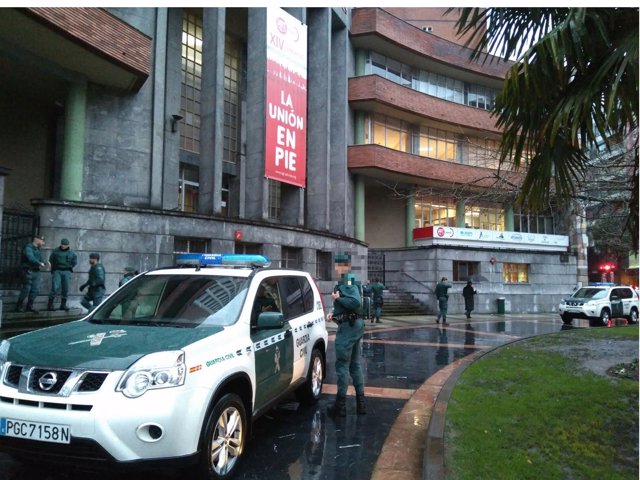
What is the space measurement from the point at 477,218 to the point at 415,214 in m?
5.19

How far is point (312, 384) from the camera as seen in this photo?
6141 millimetres

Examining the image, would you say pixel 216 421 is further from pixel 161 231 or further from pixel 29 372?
pixel 161 231

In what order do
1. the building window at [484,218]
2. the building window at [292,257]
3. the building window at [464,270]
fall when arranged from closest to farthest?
1. the building window at [292,257]
2. the building window at [464,270]
3. the building window at [484,218]

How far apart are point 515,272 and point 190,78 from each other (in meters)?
22.1

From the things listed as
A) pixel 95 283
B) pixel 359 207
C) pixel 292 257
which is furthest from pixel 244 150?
pixel 95 283

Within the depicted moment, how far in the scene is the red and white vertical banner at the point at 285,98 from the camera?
1759cm

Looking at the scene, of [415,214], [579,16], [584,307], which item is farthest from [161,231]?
[415,214]

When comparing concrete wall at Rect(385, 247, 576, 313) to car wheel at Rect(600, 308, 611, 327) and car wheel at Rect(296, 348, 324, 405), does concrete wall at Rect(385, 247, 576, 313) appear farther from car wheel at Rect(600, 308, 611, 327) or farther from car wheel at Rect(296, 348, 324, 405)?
car wheel at Rect(296, 348, 324, 405)

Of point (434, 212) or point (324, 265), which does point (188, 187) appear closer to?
point (324, 265)

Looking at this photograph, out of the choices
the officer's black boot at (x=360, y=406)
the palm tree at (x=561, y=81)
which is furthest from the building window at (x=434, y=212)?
the officer's black boot at (x=360, y=406)

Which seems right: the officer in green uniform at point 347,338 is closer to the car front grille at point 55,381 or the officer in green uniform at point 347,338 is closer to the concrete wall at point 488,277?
the car front grille at point 55,381

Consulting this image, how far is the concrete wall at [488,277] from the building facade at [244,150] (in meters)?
0.09

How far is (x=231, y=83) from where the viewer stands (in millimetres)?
22312

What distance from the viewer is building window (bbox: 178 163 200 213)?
20000 millimetres
